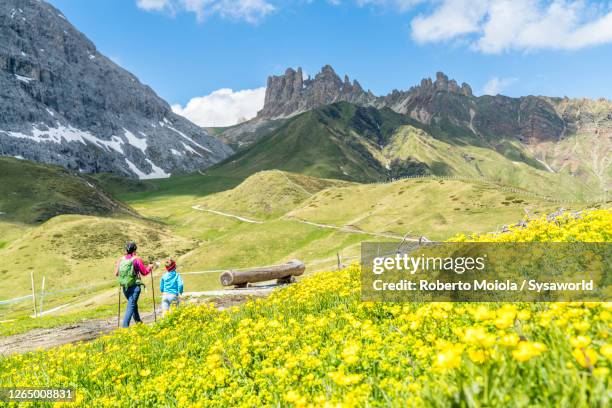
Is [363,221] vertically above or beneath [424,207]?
beneath

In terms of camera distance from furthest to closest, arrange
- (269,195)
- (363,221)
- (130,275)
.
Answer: (269,195) < (363,221) < (130,275)

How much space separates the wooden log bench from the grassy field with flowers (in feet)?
57.3

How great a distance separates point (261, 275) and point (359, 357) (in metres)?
28.7

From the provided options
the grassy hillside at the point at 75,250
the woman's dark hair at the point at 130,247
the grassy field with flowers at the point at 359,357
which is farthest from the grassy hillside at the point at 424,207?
the grassy field with flowers at the point at 359,357

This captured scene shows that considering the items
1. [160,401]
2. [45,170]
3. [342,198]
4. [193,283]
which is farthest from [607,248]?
[45,170]

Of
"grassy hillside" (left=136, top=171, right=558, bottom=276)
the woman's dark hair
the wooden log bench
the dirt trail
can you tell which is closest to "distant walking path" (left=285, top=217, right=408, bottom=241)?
"grassy hillside" (left=136, top=171, right=558, bottom=276)

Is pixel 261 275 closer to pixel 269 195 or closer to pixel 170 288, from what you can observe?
pixel 170 288

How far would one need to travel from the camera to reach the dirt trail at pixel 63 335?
19.1 m

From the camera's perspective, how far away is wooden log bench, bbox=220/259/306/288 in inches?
1305

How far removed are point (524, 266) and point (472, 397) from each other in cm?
825

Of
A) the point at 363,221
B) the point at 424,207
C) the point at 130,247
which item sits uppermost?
the point at 424,207

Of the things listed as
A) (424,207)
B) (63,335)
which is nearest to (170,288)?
(63,335)

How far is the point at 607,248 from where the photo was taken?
9.30 meters

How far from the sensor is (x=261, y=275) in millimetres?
34156
